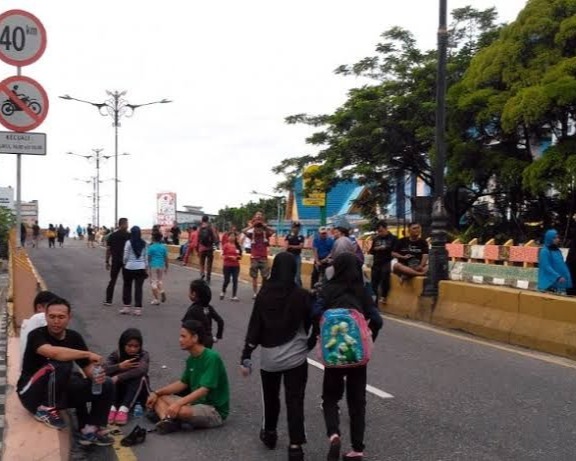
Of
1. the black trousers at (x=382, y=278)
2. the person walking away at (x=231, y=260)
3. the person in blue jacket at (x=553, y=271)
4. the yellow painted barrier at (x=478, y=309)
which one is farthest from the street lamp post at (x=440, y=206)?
the person walking away at (x=231, y=260)

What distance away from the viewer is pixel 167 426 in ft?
19.5

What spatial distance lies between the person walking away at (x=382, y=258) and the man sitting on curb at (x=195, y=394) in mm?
7613

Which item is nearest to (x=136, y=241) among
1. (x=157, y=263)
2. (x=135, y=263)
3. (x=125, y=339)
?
(x=135, y=263)

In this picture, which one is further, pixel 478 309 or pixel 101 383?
pixel 478 309

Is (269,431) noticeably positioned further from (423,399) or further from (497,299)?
(497,299)

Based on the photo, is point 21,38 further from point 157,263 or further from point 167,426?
point 157,263

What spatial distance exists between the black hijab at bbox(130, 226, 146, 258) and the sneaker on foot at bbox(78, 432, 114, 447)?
7693 mm

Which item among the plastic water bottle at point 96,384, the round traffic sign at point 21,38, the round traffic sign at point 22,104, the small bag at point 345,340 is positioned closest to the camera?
the small bag at point 345,340

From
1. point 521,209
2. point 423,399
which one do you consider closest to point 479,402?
point 423,399

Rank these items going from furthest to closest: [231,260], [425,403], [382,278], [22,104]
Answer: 1. [231,260]
2. [382,278]
3. [22,104]
4. [425,403]

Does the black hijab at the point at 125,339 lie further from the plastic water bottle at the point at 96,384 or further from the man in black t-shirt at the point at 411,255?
the man in black t-shirt at the point at 411,255

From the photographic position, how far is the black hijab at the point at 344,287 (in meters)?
5.08

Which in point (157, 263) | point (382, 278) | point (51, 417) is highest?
point (157, 263)

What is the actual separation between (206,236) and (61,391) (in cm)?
1249
